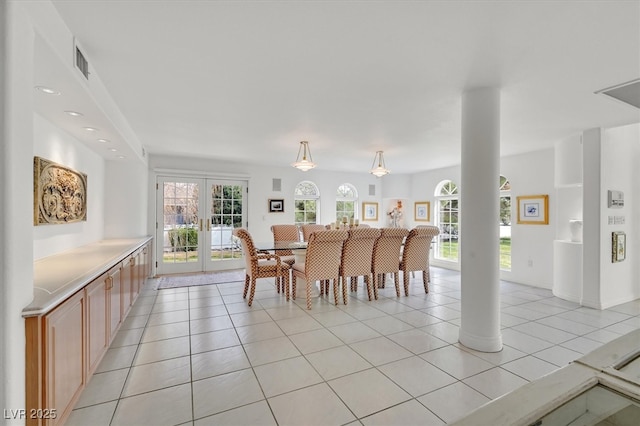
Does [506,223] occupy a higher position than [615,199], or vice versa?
[615,199]

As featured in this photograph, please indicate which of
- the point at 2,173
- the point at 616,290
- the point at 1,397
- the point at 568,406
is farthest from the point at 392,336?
the point at 616,290

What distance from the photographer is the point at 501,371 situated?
2.37 meters

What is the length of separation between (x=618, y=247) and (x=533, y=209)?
1.28 metres

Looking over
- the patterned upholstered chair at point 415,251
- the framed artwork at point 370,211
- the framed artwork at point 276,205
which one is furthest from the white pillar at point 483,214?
the framed artwork at point 370,211

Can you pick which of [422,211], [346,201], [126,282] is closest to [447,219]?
[422,211]

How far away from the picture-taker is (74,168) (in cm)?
351

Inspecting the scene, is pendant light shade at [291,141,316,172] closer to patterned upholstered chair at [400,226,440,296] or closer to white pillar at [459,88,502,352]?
patterned upholstered chair at [400,226,440,296]

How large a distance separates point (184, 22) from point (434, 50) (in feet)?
5.35

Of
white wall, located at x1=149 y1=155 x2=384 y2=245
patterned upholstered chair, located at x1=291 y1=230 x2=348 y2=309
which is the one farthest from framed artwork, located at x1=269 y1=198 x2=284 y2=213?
patterned upholstered chair, located at x1=291 y1=230 x2=348 y2=309

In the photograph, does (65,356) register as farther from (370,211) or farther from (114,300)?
(370,211)

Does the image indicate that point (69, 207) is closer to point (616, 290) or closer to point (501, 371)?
point (501, 371)

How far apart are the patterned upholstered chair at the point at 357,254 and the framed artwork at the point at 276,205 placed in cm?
312

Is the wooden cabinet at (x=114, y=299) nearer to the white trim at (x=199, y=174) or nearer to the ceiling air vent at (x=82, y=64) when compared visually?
the ceiling air vent at (x=82, y=64)

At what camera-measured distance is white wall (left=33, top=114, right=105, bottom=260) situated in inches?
108
